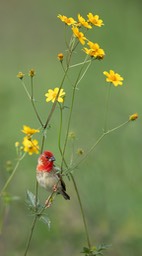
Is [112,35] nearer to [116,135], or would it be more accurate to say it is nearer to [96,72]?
[96,72]

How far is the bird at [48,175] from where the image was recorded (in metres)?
4.71

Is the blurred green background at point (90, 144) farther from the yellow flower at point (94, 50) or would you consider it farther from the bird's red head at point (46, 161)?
the yellow flower at point (94, 50)

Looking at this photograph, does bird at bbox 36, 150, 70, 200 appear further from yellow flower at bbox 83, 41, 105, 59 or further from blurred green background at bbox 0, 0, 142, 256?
yellow flower at bbox 83, 41, 105, 59

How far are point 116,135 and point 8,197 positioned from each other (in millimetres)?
2941

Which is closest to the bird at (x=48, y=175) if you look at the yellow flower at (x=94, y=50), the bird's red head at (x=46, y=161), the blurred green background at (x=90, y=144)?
the bird's red head at (x=46, y=161)

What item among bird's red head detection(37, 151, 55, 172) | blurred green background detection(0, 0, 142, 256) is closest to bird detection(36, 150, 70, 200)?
bird's red head detection(37, 151, 55, 172)

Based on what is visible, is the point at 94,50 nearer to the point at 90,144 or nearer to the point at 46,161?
the point at 46,161

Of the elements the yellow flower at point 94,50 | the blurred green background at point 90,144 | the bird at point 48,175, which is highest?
the blurred green background at point 90,144

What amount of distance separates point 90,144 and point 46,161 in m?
2.05

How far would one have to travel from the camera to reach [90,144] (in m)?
6.80

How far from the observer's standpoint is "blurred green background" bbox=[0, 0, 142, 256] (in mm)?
5727

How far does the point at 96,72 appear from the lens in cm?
1023

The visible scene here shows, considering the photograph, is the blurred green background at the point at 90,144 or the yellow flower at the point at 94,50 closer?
the yellow flower at the point at 94,50

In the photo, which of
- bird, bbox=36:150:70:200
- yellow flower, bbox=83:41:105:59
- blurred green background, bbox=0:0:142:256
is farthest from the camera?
blurred green background, bbox=0:0:142:256
